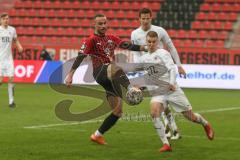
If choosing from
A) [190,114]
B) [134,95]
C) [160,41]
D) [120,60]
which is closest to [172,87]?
[134,95]

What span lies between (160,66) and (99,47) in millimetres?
1147

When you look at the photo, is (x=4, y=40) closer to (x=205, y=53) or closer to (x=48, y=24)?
(x=205, y=53)

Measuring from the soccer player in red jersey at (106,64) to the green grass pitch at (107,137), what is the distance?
57cm

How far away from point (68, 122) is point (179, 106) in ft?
13.6

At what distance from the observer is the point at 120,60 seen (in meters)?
28.8

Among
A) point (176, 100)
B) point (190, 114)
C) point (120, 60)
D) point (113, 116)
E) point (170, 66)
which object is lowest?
point (120, 60)

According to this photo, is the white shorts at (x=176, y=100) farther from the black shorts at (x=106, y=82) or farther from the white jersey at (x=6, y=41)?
the white jersey at (x=6, y=41)

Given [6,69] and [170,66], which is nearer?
[170,66]

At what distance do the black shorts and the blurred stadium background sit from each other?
0.85 metres

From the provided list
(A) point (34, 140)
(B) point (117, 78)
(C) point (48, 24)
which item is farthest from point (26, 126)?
(C) point (48, 24)

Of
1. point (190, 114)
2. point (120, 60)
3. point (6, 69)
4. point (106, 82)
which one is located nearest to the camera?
point (190, 114)

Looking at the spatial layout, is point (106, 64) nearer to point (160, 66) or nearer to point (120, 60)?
point (160, 66)

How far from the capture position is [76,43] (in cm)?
3403

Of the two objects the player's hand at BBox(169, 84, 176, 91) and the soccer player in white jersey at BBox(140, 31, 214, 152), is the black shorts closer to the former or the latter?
the soccer player in white jersey at BBox(140, 31, 214, 152)
